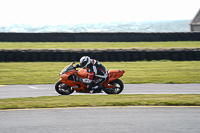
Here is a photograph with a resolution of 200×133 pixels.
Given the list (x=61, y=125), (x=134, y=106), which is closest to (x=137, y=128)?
(x=61, y=125)

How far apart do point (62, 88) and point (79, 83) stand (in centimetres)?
62

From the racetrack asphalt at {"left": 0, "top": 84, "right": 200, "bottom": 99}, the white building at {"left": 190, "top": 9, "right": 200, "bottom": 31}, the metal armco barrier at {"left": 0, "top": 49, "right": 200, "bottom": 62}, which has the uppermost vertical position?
the white building at {"left": 190, "top": 9, "right": 200, "bottom": 31}

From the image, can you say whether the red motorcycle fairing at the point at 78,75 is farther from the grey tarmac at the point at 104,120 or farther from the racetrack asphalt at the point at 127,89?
the grey tarmac at the point at 104,120

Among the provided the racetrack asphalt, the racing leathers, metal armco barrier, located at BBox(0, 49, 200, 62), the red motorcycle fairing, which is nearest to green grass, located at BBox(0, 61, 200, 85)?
metal armco barrier, located at BBox(0, 49, 200, 62)

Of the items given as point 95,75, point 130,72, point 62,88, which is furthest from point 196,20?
point 62,88

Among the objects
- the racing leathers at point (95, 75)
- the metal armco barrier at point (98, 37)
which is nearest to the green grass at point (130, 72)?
the racing leathers at point (95, 75)

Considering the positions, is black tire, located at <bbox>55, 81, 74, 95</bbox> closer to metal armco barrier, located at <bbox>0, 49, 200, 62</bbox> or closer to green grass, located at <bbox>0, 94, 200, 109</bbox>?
green grass, located at <bbox>0, 94, 200, 109</bbox>

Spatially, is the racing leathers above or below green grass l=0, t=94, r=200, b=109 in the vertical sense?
above

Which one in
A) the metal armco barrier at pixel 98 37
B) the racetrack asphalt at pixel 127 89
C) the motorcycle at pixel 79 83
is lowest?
the racetrack asphalt at pixel 127 89

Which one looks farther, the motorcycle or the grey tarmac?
the motorcycle

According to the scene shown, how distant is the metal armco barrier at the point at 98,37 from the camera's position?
34.0 m

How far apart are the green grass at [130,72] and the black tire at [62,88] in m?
3.18

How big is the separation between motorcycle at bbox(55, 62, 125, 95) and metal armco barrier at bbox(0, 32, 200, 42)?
22.7 metres

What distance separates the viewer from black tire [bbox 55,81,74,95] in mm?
11492
